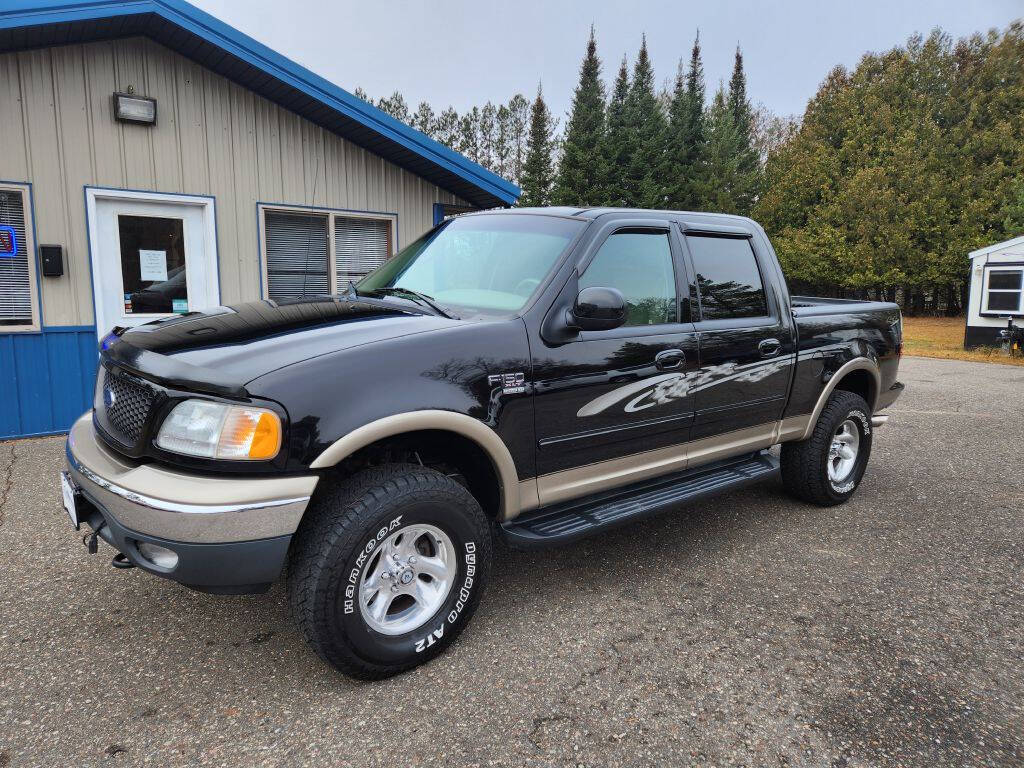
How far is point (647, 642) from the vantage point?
2996 millimetres

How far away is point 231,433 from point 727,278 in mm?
2930

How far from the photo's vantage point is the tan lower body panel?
125 inches

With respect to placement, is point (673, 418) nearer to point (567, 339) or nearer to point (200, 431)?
point (567, 339)

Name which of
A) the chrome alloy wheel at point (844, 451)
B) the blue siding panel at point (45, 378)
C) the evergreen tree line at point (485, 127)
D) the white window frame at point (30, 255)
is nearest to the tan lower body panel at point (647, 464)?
the chrome alloy wheel at point (844, 451)

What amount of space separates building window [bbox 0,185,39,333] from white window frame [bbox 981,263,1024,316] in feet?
65.9

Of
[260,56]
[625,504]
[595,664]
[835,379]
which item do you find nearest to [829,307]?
[835,379]

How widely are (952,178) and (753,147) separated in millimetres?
19051

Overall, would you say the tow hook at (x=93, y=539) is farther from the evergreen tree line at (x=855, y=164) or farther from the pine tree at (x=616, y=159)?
the pine tree at (x=616, y=159)

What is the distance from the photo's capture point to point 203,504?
2.25m

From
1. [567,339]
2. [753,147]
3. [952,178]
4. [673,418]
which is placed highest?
[753,147]

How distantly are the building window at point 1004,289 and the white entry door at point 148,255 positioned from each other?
18.6 meters

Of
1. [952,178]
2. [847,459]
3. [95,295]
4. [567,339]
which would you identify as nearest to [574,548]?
[567,339]

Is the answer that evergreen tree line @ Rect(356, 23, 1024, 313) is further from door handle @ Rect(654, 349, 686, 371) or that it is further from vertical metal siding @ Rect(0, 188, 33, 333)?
vertical metal siding @ Rect(0, 188, 33, 333)

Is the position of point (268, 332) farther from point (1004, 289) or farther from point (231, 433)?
point (1004, 289)
